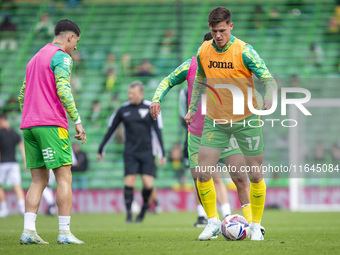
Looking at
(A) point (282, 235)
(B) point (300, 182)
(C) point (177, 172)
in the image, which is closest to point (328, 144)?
(B) point (300, 182)

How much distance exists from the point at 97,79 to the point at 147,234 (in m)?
14.7

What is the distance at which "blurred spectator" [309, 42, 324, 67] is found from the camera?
72.3ft

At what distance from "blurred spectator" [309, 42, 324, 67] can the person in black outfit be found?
11030 millimetres

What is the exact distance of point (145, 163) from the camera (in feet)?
40.2

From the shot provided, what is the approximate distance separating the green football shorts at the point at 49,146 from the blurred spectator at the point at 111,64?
15.5 meters

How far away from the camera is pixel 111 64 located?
22531 mm

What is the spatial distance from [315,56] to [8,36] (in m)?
10.9

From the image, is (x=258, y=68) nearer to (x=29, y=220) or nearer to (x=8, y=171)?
(x=29, y=220)

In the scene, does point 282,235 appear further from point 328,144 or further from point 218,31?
point 328,144

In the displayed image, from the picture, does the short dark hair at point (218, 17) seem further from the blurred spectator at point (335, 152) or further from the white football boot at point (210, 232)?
the blurred spectator at point (335, 152)

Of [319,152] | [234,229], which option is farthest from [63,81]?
[319,152]

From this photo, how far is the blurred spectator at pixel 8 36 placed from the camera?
2383 centimetres

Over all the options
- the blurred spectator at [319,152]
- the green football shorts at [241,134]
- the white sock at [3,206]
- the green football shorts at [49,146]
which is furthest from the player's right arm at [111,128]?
the blurred spectator at [319,152]

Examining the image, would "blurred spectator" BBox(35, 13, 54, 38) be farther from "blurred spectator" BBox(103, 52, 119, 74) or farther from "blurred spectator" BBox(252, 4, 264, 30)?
"blurred spectator" BBox(252, 4, 264, 30)
